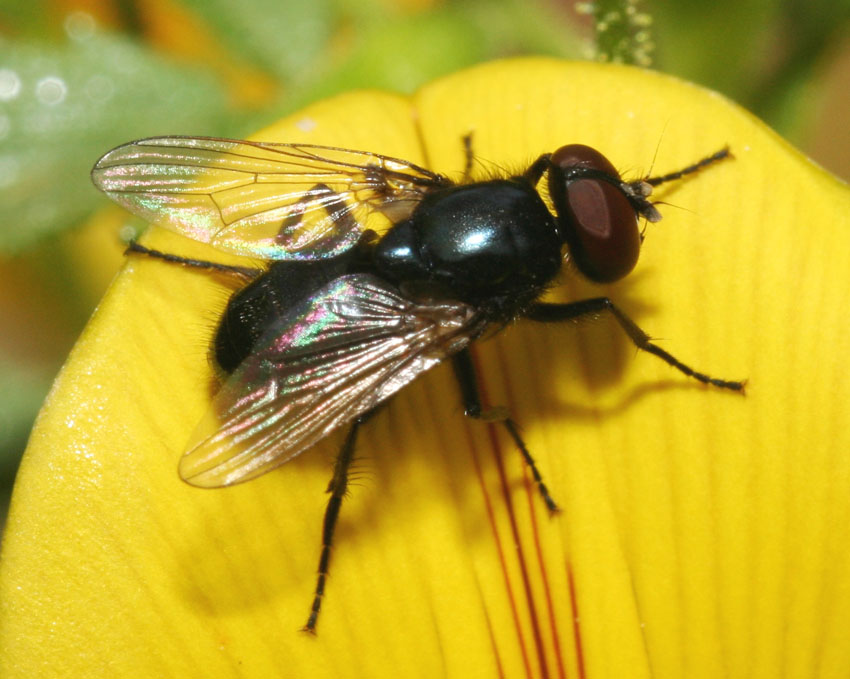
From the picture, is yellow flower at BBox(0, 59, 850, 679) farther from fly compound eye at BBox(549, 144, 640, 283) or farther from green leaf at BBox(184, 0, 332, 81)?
green leaf at BBox(184, 0, 332, 81)

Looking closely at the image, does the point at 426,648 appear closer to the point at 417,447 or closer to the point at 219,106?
the point at 417,447

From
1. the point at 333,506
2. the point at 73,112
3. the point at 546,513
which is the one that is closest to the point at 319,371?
the point at 333,506

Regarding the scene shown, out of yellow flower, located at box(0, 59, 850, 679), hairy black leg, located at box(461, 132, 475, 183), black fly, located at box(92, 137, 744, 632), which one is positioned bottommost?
yellow flower, located at box(0, 59, 850, 679)

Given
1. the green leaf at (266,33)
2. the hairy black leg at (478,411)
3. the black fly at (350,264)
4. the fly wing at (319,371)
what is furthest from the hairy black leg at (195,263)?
the green leaf at (266,33)


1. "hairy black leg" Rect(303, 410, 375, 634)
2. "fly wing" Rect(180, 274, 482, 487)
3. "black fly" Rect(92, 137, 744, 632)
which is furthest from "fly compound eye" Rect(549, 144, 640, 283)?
"hairy black leg" Rect(303, 410, 375, 634)

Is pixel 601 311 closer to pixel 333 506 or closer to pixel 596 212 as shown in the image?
pixel 596 212

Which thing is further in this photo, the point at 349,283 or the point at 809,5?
the point at 809,5

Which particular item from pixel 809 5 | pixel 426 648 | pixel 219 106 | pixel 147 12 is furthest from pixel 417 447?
pixel 147 12
